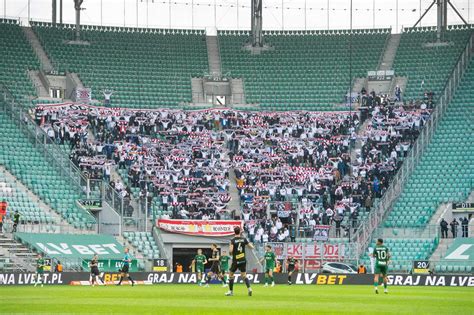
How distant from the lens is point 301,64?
84.8m

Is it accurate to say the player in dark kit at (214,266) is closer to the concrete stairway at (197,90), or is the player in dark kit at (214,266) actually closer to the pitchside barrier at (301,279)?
the pitchside barrier at (301,279)

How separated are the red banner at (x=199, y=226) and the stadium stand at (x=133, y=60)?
1442 cm

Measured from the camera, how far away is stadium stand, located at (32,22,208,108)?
80.1 meters

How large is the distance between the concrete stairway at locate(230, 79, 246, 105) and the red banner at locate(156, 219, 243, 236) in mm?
16262

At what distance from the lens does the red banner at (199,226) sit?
6681 cm

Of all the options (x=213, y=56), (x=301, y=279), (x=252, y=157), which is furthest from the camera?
(x=213, y=56)


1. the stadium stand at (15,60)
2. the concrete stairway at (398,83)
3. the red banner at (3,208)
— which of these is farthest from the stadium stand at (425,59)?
the red banner at (3,208)

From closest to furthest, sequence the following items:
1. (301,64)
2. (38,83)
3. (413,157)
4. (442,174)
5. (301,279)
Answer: (301,279)
(442,174)
(413,157)
(38,83)
(301,64)

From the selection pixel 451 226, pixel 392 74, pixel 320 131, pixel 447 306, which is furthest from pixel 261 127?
pixel 447 306

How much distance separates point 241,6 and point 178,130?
17000mm

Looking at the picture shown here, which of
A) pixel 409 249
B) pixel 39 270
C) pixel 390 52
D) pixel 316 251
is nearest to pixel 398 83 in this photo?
pixel 390 52

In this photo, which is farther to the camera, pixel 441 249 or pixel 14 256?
pixel 441 249

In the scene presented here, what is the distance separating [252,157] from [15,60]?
18870 millimetres

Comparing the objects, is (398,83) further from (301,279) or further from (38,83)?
(301,279)
